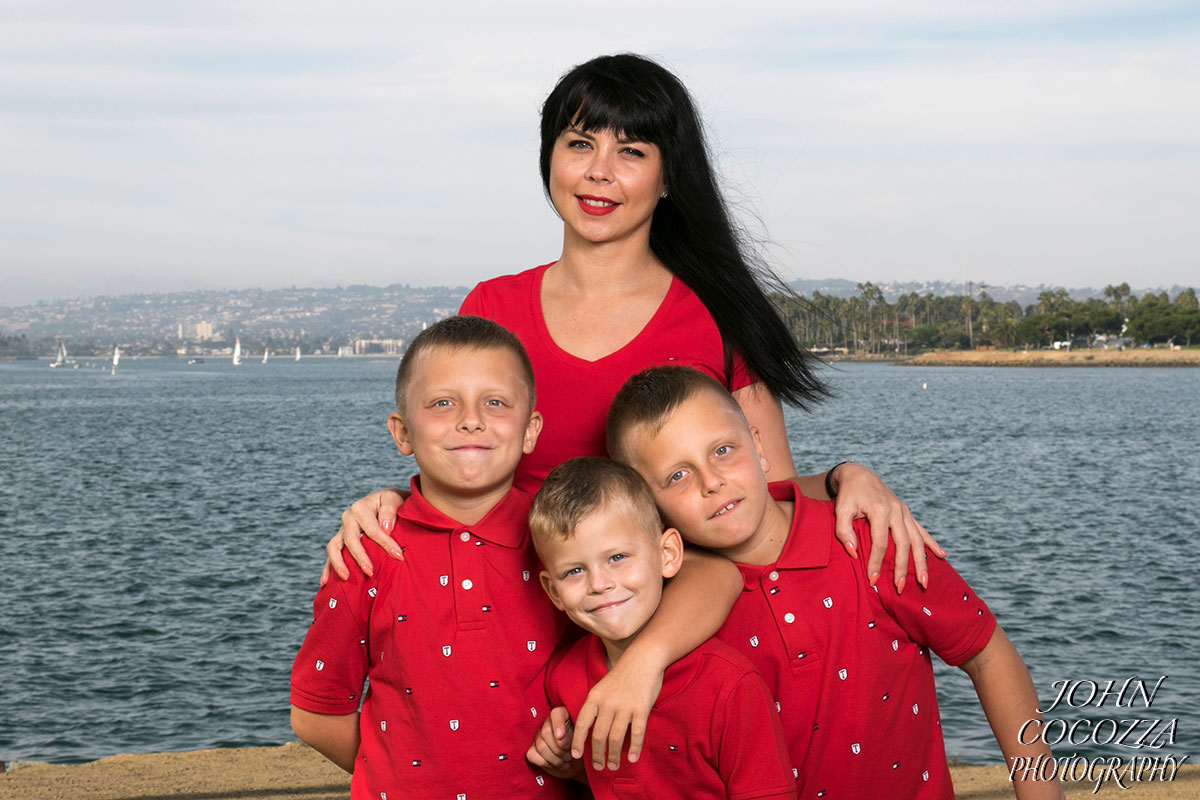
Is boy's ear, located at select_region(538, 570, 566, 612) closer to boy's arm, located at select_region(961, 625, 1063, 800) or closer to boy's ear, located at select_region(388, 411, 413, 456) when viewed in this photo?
boy's ear, located at select_region(388, 411, 413, 456)

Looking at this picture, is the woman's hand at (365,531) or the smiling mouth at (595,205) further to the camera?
the smiling mouth at (595,205)

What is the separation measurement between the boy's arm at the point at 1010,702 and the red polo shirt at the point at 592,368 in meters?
0.98

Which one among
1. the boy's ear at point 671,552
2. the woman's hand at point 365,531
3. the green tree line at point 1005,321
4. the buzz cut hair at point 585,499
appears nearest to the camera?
the buzz cut hair at point 585,499

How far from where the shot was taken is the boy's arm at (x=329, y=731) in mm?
2738

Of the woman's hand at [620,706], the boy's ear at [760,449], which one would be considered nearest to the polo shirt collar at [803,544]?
the boy's ear at [760,449]

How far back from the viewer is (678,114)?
10.0 feet

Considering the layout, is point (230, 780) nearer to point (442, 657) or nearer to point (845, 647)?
point (442, 657)

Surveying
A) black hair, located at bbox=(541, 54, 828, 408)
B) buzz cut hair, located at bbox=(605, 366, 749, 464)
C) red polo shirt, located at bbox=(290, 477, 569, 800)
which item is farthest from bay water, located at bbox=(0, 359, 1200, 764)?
red polo shirt, located at bbox=(290, 477, 569, 800)

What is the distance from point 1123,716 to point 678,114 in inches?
494

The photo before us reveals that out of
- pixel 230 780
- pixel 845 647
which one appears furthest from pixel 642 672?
pixel 230 780

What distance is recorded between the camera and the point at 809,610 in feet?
8.19

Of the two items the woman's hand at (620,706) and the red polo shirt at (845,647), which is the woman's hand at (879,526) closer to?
the red polo shirt at (845,647)

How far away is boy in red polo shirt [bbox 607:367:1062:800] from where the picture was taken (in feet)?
8.12

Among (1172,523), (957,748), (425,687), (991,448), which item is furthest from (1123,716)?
(991,448)
